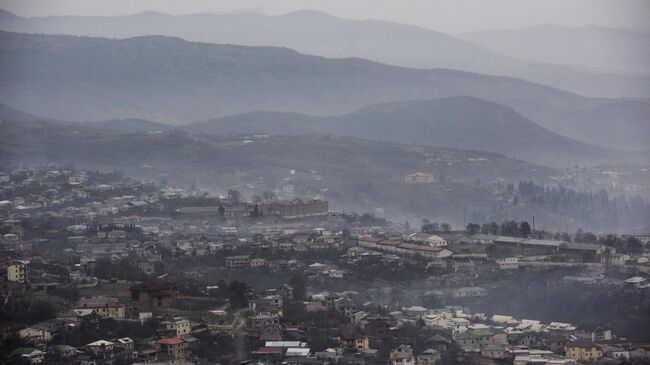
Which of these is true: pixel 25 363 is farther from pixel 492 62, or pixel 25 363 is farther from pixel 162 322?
pixel 492 62

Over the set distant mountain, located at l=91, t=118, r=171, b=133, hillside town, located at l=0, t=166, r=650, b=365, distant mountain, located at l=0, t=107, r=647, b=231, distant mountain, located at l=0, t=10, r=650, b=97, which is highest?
distant mountain, located at l=0, t=10, r=650, b=97

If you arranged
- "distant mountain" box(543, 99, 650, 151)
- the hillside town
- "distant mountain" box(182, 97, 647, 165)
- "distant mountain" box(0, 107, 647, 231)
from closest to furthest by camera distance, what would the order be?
the hillside town
"distant mountain" box(0, 107, 647, 231)
"distant mountain" box(182, 97, 647, 165)
"distant mountain" box(543, 99, 650, 151)

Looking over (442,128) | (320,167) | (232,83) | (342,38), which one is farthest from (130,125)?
(342,38)

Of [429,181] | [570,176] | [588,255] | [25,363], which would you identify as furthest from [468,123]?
[25,363]

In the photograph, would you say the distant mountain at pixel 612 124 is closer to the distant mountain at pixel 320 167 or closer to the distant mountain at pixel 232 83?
the distant mountain at pixel 232 83

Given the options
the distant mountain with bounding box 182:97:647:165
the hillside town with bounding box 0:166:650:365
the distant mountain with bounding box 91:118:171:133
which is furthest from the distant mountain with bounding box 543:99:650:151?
the hillside town with bounding box 0:166:650:365

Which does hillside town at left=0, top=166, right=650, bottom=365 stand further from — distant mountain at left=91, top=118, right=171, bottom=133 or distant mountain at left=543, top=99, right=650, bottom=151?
distant mountain at left=543, top=99, right=650, bottom=151
